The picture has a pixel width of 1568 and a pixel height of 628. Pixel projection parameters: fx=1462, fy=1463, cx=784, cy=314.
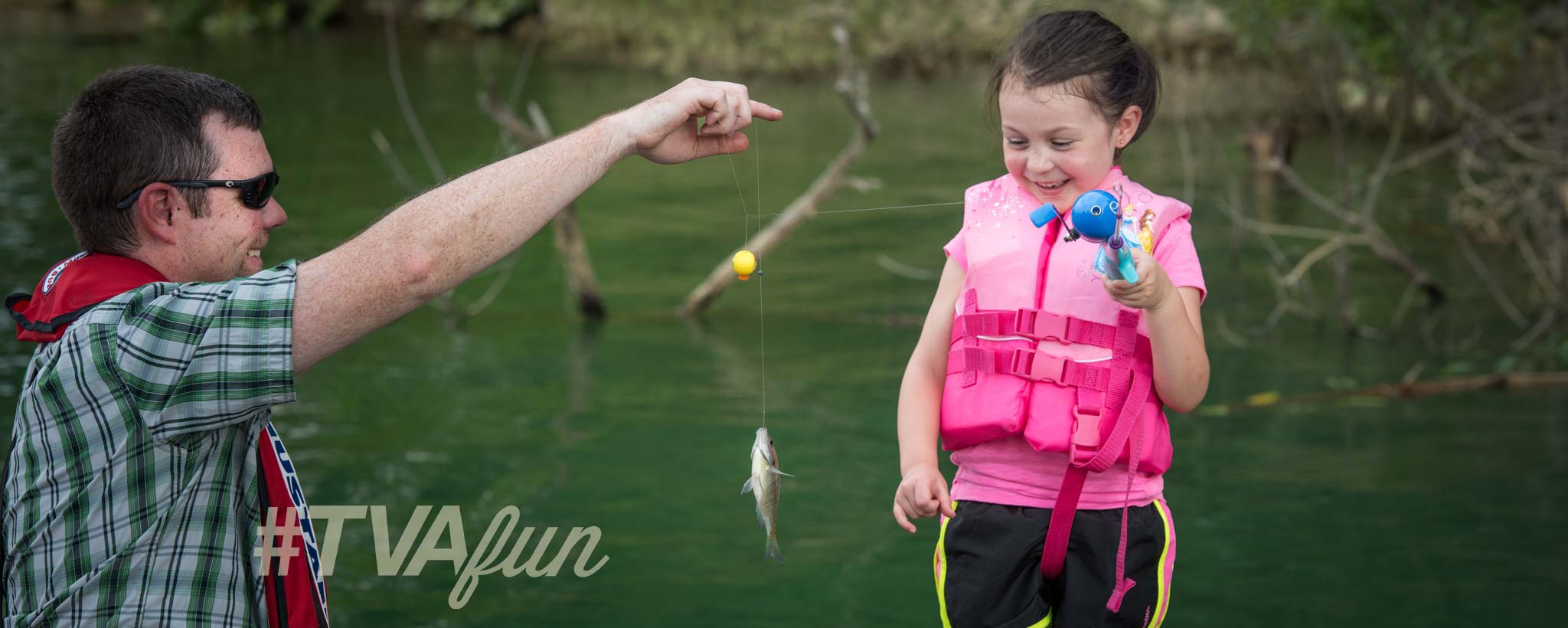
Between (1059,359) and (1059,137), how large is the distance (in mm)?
372

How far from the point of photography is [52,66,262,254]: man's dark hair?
7.00 feet

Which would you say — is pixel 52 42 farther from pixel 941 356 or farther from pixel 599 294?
pixel 941 356

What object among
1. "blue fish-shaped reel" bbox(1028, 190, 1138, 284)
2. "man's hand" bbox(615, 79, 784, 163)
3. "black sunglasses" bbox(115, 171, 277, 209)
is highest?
"man's hand" bbox(615, 79, 784, 163)

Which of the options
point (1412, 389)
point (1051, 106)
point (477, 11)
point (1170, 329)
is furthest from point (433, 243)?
point (477, 11)

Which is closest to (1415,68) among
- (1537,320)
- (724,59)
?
(1537,320)

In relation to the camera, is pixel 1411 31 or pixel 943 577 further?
pixel 1411 31

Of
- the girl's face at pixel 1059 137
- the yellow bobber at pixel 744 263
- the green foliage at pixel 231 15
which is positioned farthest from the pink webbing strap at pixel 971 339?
the green foliage at pixel 231 15

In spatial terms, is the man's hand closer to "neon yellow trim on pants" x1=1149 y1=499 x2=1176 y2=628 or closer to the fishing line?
the fishing line

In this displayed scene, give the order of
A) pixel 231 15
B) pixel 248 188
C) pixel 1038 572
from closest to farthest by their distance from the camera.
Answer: pixel 248 188, pixel 1038 572, pixel 231 15

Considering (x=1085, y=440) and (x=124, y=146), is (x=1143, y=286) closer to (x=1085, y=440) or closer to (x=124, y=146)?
(x=1085, y=440)

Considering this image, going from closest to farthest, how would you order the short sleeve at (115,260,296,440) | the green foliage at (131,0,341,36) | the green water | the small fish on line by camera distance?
1. the short sleeve at (115,260,296,440)
2. the small fish on line
3. the green water
4. the green foliage at (131,0,341,36)

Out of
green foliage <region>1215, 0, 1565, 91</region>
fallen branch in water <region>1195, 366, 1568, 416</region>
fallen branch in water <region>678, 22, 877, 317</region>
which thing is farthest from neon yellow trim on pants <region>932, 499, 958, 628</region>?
green foliage <region>1215, 0, 1565, 91</region>

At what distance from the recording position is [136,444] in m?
2.04

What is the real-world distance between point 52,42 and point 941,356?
24598mm
